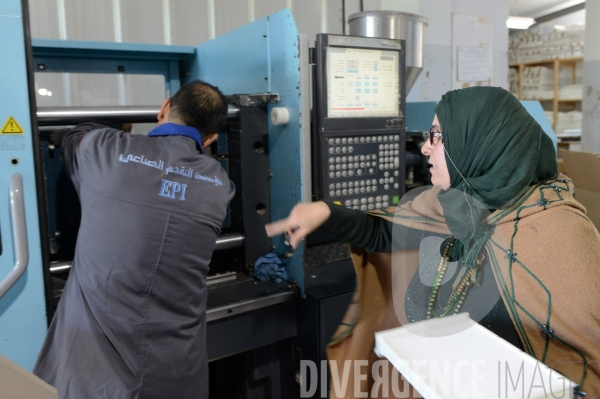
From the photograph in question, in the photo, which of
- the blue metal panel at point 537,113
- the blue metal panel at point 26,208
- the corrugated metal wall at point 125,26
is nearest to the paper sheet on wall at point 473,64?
the blue metal panel at point 537,113

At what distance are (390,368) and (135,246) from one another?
2.22 feet

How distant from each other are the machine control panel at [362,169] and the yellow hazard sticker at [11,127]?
76 centimetres

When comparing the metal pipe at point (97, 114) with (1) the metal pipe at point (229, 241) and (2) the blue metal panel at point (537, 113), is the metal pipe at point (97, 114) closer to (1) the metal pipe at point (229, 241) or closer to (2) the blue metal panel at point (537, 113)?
(1) the metal pipe at point (229, 241)

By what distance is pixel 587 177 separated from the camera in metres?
2.24

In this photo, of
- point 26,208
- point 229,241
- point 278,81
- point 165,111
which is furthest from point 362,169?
point 26,208

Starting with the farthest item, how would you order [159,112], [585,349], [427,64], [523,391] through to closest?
1. [427,64]
2. [159,112]
3. [585,349]
4. [523,391]

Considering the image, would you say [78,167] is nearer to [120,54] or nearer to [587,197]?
[120,54]

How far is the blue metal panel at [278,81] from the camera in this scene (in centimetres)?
135

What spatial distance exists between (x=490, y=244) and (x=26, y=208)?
3.35ft

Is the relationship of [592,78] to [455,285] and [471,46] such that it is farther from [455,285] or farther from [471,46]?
[455,285]

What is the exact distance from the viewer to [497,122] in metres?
0.97

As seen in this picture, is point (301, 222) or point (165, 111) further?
point (165, 111)

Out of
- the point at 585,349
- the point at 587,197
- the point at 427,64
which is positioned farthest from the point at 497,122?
the point at 427,64

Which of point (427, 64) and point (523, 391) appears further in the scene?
point (427, 64)
